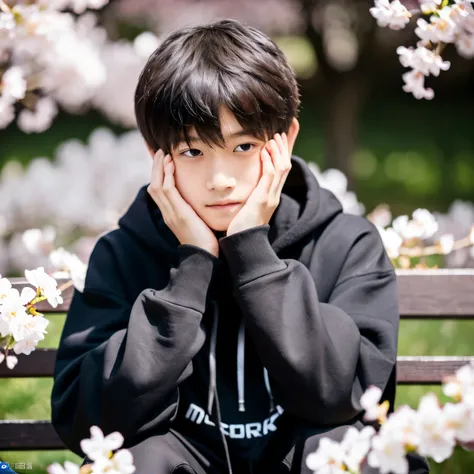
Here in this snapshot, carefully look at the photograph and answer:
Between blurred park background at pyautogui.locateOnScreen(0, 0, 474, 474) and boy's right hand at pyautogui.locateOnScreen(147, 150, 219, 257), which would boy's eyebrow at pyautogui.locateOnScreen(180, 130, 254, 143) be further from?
blurred park background at pyautogui.locateOnScreen(0, 0, 474, 474)

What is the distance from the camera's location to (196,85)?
6.11ft

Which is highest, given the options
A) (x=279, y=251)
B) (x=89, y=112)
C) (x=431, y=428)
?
(x=431, y=428)

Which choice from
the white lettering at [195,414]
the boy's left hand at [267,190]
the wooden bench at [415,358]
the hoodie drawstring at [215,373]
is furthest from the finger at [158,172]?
the wooden bench at [415,358]

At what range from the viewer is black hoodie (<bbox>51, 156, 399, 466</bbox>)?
71.5 inches

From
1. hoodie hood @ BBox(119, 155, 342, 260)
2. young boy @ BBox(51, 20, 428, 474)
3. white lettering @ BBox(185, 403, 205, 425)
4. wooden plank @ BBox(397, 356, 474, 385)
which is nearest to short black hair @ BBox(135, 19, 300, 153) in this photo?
young boy @ BBox(51, 20, 428, 474)

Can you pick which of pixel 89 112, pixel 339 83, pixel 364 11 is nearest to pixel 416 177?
pixel 339 83

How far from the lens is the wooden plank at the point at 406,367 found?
248 centimetres

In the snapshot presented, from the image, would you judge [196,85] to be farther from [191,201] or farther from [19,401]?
[19,401]

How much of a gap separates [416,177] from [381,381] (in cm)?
711

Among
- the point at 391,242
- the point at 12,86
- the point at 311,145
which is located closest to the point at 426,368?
the point at 391,242

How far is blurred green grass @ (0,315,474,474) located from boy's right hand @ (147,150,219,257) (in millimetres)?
1073

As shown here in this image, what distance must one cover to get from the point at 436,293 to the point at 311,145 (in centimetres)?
756

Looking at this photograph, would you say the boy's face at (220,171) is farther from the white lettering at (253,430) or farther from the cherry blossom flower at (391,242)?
the cherry blossom flower at (391,242)

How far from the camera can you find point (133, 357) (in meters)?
1.81
